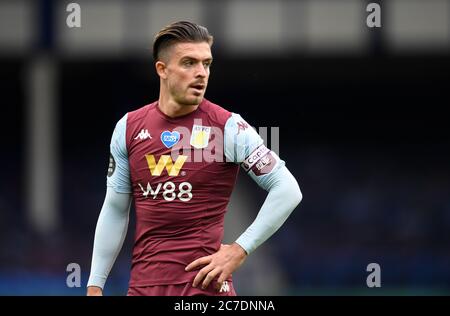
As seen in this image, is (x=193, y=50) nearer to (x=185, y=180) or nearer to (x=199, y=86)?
(x=199, y=86)

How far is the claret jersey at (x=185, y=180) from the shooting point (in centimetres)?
598

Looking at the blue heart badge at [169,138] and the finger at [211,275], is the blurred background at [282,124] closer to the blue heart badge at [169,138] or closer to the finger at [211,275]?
the blue heart badge at [169,138]

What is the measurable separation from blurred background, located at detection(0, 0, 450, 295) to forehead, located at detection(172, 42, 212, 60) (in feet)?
39.4

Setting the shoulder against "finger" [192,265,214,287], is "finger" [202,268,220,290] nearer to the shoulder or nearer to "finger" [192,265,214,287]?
"finger" [192,265,214,287]

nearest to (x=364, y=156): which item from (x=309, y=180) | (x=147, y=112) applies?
(x=309, y=180)

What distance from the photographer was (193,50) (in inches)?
237

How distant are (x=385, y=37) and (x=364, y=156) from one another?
196 inches

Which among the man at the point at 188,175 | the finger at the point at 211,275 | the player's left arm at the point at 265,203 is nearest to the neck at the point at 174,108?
the man at the point at 188,175

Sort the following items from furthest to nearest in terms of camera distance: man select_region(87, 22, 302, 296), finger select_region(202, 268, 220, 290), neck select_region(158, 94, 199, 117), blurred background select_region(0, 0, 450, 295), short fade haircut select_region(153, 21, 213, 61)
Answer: blurred background select_region(0, 0, 450, 295)
neck select_region(158, 94, 199, 117)
short fade haircut select_region(153, 21, 213, 61)
man select_region(87, 22, 302, 296)
finger select_region(202, 268, 220, 290)

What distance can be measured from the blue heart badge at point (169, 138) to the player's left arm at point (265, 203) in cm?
30

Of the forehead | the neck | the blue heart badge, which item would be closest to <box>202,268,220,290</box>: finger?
the blue heart badge

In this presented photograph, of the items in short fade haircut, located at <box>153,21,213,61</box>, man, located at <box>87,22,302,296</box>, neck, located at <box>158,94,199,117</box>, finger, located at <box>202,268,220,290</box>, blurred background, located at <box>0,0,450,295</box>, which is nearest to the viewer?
finger, located at <box>202,268,220,290</box>

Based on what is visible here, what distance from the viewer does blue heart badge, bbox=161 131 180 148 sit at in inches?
240
